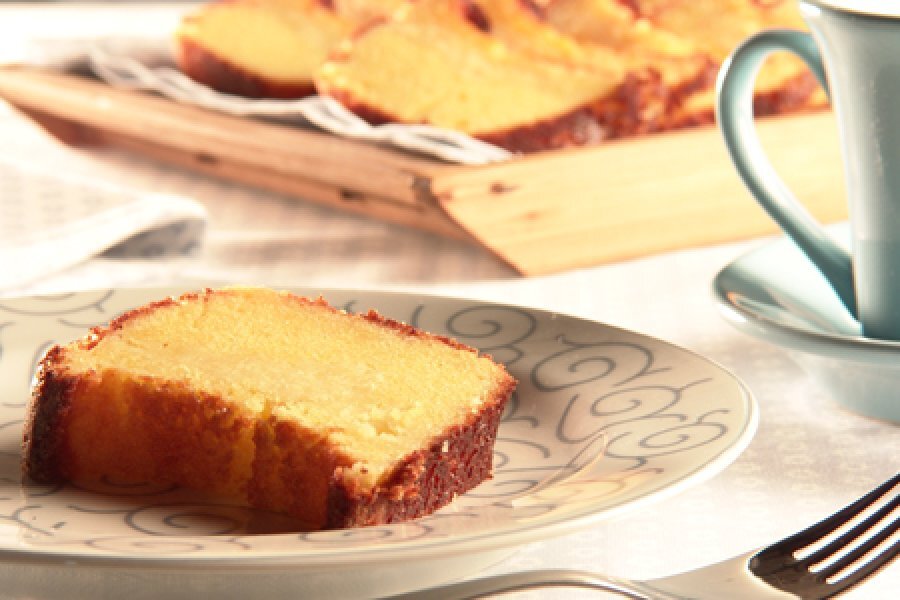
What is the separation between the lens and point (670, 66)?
1.56 meters

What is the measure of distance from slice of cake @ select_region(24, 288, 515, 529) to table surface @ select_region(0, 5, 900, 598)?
3.0 inches

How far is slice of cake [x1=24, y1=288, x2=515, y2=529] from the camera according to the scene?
2.39ft

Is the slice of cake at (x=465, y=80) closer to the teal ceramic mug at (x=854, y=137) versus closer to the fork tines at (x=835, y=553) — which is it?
the teal ceramic mug at (x=854, y=137)

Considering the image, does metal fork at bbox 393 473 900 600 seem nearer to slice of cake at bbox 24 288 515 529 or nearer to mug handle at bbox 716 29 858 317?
slice of cake at bbox 24 288 515 529

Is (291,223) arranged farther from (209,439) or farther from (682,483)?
(682,483)

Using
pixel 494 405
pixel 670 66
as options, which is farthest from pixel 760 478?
pixel 670 66

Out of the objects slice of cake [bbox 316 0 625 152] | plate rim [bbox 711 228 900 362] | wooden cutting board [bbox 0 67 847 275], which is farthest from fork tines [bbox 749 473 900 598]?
slice of cake [bbox 316 0 625 152]

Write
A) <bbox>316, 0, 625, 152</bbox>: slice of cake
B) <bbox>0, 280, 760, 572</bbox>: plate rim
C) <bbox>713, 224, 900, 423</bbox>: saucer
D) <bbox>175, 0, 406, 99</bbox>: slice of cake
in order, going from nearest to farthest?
<bbox>0, 280, 760, 572</bbox>: plate rim
<bbox>713, 224, 900, 423</bbox>: saucer
<bbox>316, 0, 625, 152</bbox>: slice of cake
<bbox>175, 0, 406, 99</bbox>: slice of cake

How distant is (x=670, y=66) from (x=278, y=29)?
1.77 ft

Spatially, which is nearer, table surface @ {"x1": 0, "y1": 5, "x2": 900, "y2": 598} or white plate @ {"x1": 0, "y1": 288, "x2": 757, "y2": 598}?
white plate @ {"x1": 0, "y1": 288, "x2": 757, "y2": 598}

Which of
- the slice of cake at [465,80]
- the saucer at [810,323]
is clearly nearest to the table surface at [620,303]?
the saucer at [810,323]

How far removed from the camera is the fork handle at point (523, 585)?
0.60 meters

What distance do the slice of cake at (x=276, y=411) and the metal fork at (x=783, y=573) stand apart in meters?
0.11

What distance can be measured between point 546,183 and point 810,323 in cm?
38
